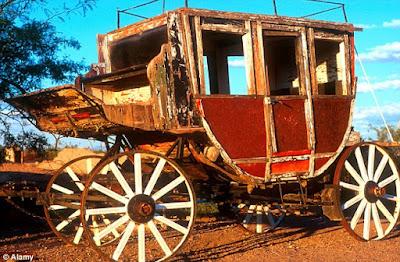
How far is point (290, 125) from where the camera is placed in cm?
784

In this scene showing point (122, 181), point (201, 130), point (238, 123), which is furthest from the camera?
point (238, 123)

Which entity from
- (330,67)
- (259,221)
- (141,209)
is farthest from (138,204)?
(330,67)

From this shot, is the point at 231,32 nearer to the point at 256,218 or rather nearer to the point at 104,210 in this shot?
the point at 104,210

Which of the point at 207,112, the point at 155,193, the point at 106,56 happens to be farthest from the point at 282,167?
the point at 106,56

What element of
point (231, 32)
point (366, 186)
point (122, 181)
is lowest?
point (366, 186)

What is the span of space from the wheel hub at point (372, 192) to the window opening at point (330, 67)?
1438 millimetres

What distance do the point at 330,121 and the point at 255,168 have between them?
5.22 feet

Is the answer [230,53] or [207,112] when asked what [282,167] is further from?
[230,53]

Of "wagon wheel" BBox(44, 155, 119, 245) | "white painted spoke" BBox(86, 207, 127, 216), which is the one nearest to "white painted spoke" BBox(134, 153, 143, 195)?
"white painted spoke" BBox(86, 207, 127, 216)

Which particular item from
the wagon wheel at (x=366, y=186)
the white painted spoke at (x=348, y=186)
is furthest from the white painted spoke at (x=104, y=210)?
the white painted spoke at (x=348, y=186)

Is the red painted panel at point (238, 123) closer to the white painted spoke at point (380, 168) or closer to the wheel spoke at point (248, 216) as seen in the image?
the white painted spoke at point (380, 168)

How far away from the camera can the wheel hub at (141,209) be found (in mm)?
6309

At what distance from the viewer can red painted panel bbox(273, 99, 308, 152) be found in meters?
7.71

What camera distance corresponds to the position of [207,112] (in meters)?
6.99
